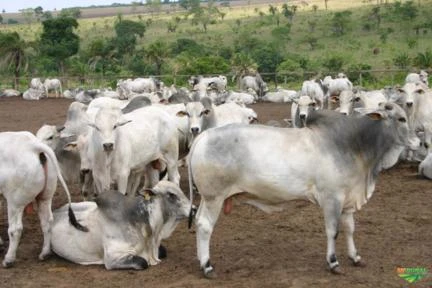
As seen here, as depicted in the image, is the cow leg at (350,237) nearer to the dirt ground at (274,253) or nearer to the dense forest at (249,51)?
the dirt ground at (274,253)

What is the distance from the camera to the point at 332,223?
6707 mm

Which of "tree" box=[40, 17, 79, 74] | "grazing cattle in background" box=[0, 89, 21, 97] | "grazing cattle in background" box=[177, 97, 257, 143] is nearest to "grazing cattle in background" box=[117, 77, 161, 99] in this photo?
"grazing cattle in background" box=[0, 89, 21, 97]

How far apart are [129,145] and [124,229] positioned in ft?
6.61

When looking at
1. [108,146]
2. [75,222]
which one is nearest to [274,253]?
[75,222]

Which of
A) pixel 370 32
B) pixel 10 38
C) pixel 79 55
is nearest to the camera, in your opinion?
pixel 10 38

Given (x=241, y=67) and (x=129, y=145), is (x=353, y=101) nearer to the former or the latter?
(x=129, y=145)

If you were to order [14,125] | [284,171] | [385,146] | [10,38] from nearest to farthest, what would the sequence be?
[284,171], [385,146], [14,125], [10,38]

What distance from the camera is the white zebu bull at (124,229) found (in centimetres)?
709

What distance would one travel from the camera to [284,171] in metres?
6.64

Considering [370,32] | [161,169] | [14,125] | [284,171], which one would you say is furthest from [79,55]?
[284,171]

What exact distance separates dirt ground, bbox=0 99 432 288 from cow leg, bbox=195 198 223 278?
4.7 inches

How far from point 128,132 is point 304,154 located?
125 inches

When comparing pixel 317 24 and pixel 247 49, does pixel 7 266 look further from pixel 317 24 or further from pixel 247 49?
pixel 317 24

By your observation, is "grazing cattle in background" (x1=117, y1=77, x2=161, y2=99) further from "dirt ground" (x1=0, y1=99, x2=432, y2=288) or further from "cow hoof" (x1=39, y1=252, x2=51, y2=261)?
"cow hoof" (x1=39, y1=252, x2=51, y2=261)
